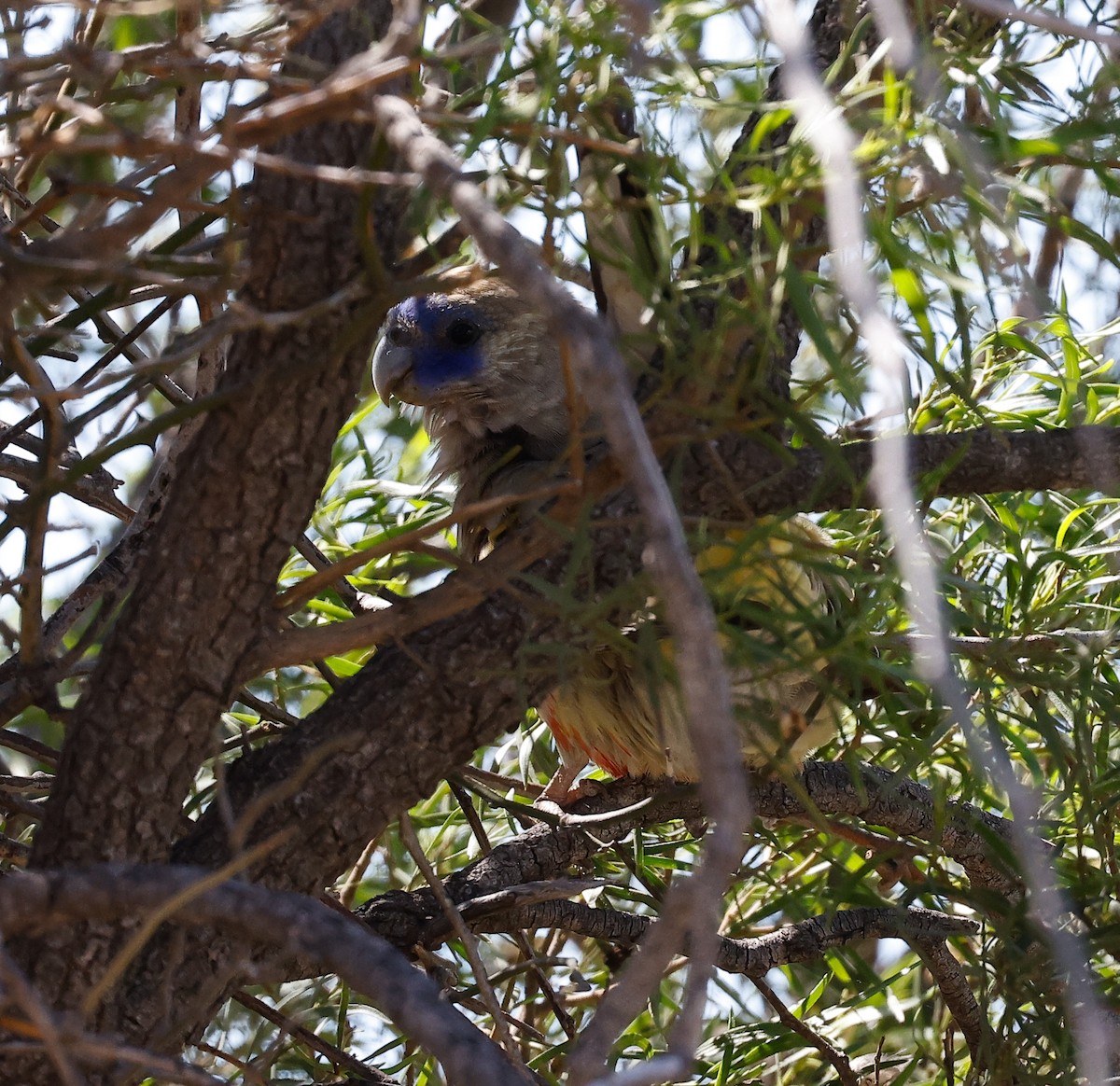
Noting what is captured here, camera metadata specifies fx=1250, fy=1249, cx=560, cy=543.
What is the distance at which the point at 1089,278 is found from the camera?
1.96 m

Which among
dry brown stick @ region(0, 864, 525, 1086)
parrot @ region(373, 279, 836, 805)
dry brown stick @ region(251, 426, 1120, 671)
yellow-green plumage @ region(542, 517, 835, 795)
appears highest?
parrot @ region(373, 279, 836, 805)

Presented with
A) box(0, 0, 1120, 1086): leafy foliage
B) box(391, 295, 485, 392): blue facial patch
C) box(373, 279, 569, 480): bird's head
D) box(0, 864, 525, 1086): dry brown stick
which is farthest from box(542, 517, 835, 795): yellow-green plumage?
box(391, 295, 485, 392): blue facial patch

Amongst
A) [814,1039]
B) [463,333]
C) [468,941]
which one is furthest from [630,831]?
[463,333]

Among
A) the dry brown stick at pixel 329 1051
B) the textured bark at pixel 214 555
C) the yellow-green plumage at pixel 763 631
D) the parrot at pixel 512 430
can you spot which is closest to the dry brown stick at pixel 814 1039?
the parrot at pixel 512 430

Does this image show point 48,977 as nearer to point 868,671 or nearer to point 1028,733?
point 868,671

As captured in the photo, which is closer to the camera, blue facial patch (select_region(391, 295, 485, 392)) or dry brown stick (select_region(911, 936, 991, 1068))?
dry brown stick (select_region(911, 936, 991, 1068))

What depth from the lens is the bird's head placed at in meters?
2.45

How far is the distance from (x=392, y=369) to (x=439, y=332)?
12 cm

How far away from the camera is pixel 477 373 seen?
8.16ft

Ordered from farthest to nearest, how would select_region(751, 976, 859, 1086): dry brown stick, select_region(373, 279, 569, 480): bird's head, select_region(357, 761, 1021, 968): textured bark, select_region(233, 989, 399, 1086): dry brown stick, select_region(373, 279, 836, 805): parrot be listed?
select_region(373, 279, 569, 480): bird's head
select_region(373, 279, 836, 805): parrot
select_region(751, 976, 859, 1086): dry brown stick
select_region(357, 761, 1021, 968): textured bark
select_region(233, 989, 399, 1086): dry brown stick

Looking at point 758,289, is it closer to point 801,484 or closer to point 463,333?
point 801,484

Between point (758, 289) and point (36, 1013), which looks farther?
point (758, 289)

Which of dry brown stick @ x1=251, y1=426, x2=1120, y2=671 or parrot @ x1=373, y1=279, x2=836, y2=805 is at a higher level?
parrot @ x1=373, y1=279, x2=836, y2=805

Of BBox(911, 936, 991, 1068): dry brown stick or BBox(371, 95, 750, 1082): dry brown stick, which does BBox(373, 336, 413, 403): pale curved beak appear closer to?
BBox(911, 936, 991, 1068): dry brown stick
